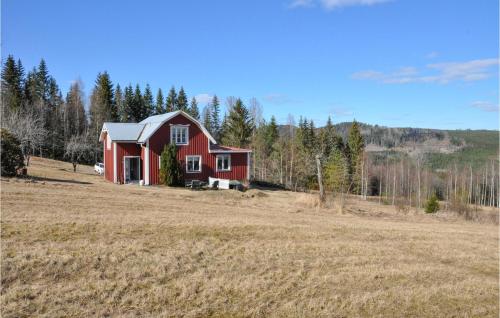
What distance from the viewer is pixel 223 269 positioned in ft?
30.8

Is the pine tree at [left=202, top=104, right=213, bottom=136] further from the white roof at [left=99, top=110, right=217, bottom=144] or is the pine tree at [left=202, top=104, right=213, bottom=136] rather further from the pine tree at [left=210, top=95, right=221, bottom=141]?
the white roof at [left=99, top=110, right=217, bottom=144]

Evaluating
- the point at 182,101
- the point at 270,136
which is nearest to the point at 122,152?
the point at 270,136

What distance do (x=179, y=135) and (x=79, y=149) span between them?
2743cm

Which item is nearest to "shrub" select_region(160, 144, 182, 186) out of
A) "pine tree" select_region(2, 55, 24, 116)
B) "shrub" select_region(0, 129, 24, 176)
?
"shrub" select_region(0, 129, 24, 176)

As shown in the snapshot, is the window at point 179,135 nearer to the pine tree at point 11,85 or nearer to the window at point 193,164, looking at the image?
the window at point 193,164

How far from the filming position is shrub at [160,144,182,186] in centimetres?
3322

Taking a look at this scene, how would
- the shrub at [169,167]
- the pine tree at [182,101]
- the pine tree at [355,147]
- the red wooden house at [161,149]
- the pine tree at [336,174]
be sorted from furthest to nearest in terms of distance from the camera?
the pine tree at [182,101]
the pine tree at [355,147]
the pine tree at [336,174]
the red wooden house at [161,149]
the shrub at [169,167]

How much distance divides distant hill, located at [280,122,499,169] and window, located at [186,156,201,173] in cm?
9416

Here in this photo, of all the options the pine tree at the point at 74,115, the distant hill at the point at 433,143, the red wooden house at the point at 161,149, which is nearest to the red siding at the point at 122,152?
the red wooden house at the point at 161,149

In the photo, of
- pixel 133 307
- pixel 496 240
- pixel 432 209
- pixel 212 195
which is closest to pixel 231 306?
pixel 133 307

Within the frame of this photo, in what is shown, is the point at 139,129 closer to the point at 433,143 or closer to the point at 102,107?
the point at 102,107

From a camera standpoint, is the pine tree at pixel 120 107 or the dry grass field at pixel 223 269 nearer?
the dry grass field at pixel 223 269

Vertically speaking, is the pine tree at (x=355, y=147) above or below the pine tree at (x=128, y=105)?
below

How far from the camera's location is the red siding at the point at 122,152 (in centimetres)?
3500
